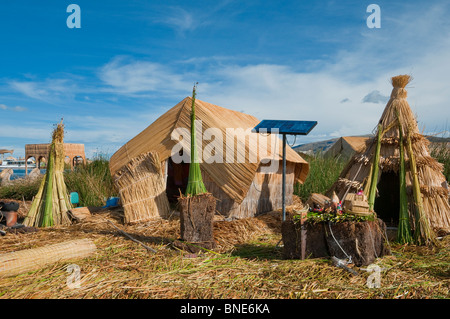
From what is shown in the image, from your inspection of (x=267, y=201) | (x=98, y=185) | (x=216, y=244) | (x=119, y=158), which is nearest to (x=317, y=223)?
(x=216, y=244)

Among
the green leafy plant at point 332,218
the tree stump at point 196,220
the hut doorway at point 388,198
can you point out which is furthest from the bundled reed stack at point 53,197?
the hut doorway at point 388,198

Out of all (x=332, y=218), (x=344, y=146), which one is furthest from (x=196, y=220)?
(x=344, y=146)

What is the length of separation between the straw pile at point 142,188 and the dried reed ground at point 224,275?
149cm

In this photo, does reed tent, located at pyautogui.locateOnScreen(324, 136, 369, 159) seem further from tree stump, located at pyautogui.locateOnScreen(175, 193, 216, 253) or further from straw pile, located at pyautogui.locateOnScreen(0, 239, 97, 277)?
straw pile, located at pyautogui.locateOnScreen(0, 239, 97, 277)

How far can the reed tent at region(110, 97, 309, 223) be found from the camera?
699 centimetres

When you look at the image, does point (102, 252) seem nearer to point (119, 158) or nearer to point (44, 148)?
point (119, 158)

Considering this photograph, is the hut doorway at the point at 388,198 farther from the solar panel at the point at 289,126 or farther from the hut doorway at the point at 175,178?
the hut doorway at the point at 175,178

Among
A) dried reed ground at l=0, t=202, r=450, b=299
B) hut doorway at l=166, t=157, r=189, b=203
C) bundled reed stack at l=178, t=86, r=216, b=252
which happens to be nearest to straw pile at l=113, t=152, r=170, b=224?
dried reed ground at l=0, t=202, r=450, b=299

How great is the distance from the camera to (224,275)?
3998 millimetres

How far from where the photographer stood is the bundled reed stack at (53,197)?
7047 mm

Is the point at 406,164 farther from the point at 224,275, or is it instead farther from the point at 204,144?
the point at 224,275

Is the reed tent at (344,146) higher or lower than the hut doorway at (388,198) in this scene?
higher
